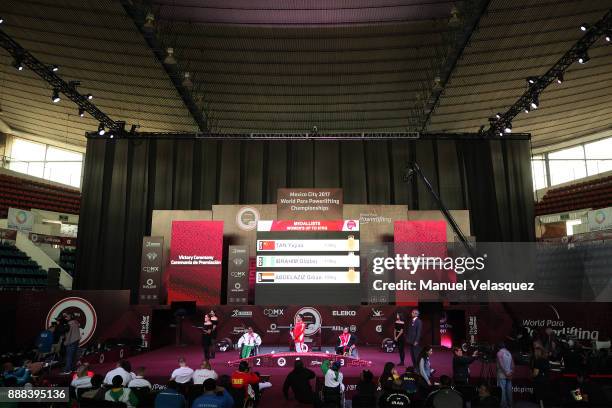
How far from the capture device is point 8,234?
2011cm

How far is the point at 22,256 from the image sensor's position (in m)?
19.9

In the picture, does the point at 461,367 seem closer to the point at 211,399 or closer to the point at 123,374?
the point at 211,399

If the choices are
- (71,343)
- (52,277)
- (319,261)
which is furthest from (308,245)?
(52,277)

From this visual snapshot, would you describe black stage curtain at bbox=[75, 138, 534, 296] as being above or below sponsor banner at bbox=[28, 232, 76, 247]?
above

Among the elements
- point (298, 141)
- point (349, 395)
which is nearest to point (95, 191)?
point (298, 141)

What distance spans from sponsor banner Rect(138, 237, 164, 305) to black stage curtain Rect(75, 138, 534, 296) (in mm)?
2732

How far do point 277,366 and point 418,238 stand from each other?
7178mm

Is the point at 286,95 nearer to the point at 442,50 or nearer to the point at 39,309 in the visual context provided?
the point at 442,50

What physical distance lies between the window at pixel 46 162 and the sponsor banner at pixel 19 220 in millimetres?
6430

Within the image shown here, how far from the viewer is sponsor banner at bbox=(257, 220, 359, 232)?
1495cm

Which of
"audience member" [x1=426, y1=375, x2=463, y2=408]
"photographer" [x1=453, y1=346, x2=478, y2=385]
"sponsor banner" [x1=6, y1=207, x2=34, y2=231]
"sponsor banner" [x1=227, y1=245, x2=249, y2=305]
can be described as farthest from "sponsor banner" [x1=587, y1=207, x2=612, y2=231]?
"sponsor banner" [x1=6, y1=207, x2=34, y2=231]

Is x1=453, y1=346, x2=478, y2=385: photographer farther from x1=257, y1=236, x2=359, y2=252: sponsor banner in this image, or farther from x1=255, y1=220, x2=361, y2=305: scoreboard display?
Answer: x1=257, y1=236, x2=359, y2=252: sponsor banner

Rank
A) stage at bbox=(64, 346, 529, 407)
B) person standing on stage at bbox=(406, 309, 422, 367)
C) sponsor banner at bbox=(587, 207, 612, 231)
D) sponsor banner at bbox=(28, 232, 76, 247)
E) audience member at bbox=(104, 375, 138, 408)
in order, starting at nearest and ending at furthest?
audience member at bbox=(104, 375, 138, 408) → stage at bbox=(64, 346, 529, 407) → person standing on stage at bbox=(406, 309, 422, 367) → sponsor banner at bbox=(587, 207, 612, 231) → sponsor banner at bbox=(28, 232, 76, 247)

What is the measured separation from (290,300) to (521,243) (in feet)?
30.2
